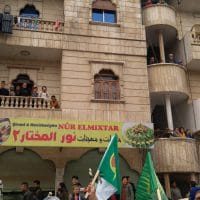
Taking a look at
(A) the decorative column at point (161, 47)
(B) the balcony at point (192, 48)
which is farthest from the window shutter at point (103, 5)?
(B) the balcony at point (192, 48)

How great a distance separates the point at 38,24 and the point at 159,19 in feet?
16.9

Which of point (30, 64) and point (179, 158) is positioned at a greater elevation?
point (30, 64)

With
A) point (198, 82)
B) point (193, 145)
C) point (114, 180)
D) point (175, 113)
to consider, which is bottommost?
point (114, 180)

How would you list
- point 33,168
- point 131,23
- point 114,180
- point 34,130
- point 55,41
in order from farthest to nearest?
point 131,23
point 55,41
point 33,168
point 34,130
point 114,180

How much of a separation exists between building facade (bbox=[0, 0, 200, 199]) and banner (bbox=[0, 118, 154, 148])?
0.69 meters

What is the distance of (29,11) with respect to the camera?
15406mm

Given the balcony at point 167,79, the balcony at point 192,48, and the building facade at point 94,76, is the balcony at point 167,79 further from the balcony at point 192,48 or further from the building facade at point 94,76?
the balcony at point 192,48

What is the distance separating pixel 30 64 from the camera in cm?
1455

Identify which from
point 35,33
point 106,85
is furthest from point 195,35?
point 35,33

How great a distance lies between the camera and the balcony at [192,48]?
15336mm

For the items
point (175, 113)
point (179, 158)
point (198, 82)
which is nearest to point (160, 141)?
point (179, 158)

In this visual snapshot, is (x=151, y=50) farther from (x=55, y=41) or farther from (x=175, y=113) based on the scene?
(x=55, y=41)

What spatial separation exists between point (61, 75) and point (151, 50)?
5.26m

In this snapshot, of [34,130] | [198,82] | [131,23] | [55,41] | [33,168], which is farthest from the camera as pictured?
[198,82]
